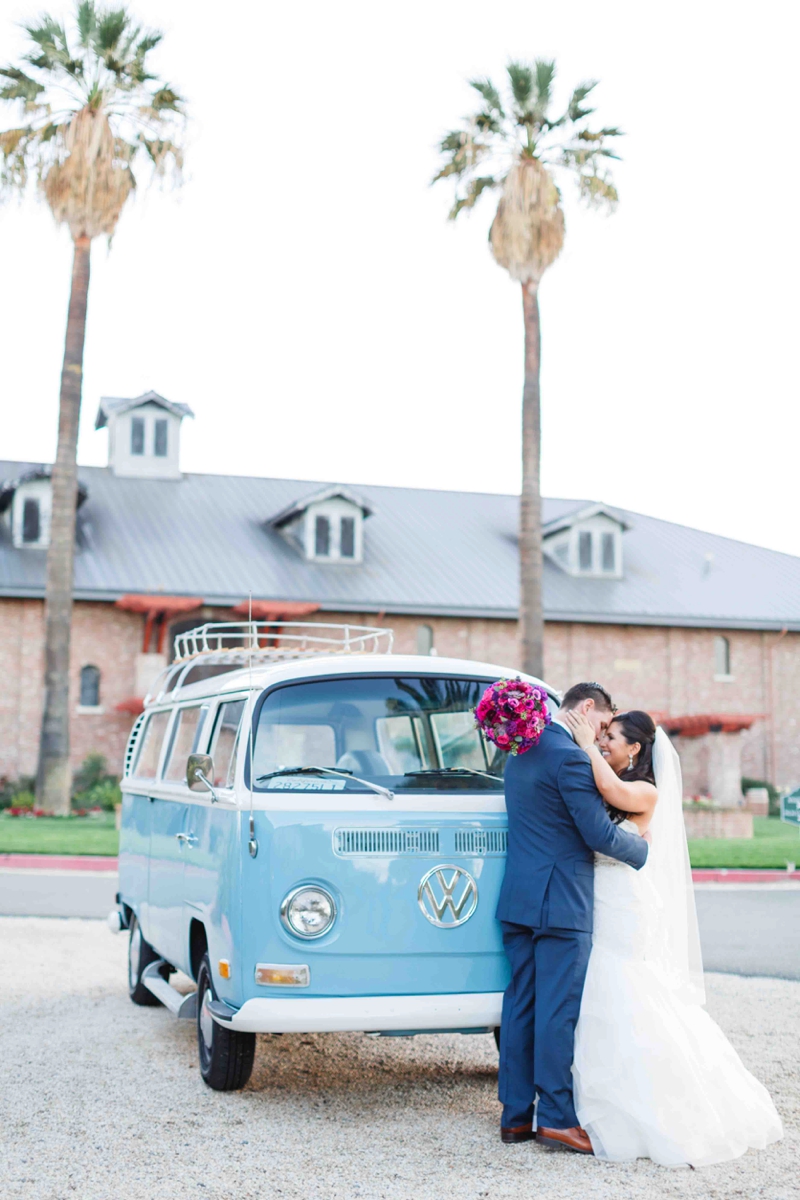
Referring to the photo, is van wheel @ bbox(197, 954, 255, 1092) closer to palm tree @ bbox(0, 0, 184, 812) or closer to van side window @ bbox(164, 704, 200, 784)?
van side window @ bbox(164, 704, 200, 784)

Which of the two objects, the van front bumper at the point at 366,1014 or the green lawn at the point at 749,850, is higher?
the van front bumper at the point at 366,1014

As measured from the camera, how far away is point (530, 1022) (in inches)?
225

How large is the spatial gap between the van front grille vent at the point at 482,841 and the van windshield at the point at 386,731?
1.00 ft

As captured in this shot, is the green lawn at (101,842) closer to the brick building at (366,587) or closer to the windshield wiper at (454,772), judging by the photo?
the brick building at (366,587)

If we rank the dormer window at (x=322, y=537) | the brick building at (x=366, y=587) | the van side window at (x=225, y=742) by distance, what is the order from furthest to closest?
the dormer window at (x=322, y=537) < the brick building at (x=366, y=587) < the van side window at (x=225, y=742)

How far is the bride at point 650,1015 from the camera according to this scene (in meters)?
5.33

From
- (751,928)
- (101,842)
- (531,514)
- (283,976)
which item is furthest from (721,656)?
(283,976)

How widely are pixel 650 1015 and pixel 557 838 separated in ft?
2.69

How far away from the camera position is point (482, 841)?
19.7 ft

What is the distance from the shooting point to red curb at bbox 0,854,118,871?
18062 mm

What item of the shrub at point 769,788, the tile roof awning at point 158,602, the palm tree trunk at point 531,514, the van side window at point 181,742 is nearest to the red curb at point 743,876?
the palm tree trunk at point 531,514

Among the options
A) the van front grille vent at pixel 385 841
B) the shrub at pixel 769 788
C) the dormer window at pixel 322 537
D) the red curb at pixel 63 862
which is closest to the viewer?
the van front grille vent at pixel 385 841

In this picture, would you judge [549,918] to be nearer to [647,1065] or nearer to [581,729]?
[647,1065]

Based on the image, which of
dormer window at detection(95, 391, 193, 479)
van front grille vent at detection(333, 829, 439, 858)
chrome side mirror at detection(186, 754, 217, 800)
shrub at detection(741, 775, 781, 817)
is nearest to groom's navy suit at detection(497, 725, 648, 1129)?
van front grille vent at detection(333, 829, 439, 858)
